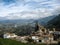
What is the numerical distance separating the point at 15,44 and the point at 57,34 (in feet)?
144

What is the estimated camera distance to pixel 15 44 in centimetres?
1998

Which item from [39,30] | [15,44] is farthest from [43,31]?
[15,44]

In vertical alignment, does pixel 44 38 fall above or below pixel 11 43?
below

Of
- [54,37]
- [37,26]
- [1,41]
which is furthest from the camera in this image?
[37,26]

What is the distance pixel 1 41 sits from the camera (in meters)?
19.9

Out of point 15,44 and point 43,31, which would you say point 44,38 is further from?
point 15,44

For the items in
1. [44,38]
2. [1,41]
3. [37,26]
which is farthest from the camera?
[37,26]

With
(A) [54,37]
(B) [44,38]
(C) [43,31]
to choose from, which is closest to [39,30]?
(C) [43,31]

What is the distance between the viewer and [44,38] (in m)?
55.9

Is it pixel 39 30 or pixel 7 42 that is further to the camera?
pixel 39 30

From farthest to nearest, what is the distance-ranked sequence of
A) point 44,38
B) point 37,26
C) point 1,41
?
point 37,26 < point 44,38 < point 1,41

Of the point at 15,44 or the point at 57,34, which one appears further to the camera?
the point at 57,34

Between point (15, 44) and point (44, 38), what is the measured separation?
36391mm

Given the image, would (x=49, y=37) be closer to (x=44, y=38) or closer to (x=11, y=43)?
(x=44, y=38)
